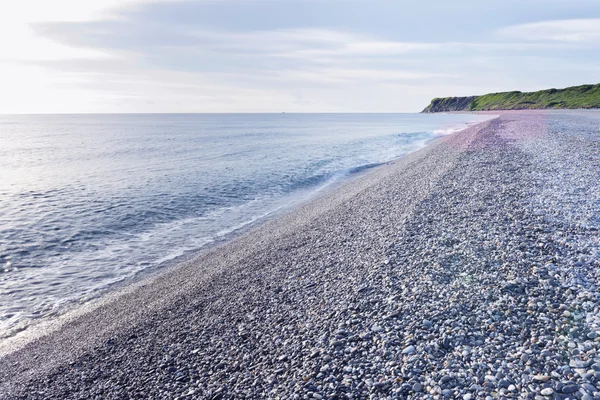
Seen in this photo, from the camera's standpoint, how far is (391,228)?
14359 mm

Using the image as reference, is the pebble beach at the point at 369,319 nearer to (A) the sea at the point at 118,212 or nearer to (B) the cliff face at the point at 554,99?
(A) the sea at the point at 118,212

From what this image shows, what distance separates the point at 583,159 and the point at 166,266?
Result: 23400 mm

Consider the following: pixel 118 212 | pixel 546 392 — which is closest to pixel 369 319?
pixel 546 392

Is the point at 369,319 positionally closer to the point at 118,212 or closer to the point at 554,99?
the point at 118,212

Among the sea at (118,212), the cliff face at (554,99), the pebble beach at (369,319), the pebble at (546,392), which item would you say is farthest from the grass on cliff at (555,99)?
the pebble at (546,392)

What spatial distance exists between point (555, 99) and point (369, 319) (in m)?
161

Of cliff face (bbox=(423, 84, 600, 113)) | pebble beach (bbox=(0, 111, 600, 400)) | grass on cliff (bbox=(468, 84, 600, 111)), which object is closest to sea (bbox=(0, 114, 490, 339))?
pebble beach (bbox=(0, 111, 600, 400))

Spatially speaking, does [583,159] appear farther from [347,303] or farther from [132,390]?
[132,390]

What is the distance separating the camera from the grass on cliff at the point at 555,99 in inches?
4808

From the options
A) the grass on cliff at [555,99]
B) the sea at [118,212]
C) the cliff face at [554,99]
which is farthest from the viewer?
the cliff face at [554,99]

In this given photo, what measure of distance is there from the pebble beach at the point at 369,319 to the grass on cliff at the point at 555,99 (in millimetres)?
127922

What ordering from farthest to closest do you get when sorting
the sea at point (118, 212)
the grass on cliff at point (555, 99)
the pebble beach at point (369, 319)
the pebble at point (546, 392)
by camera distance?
the grass on cliff at point (555, 99) < the sea at point (118, 212) < the pebble beach at point (369, 319) < the pebble at point (546, 392)

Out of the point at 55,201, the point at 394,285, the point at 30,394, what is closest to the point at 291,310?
the point at 394,285

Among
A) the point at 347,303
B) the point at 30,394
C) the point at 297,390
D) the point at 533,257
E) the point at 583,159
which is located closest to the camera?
the point at 297,390
